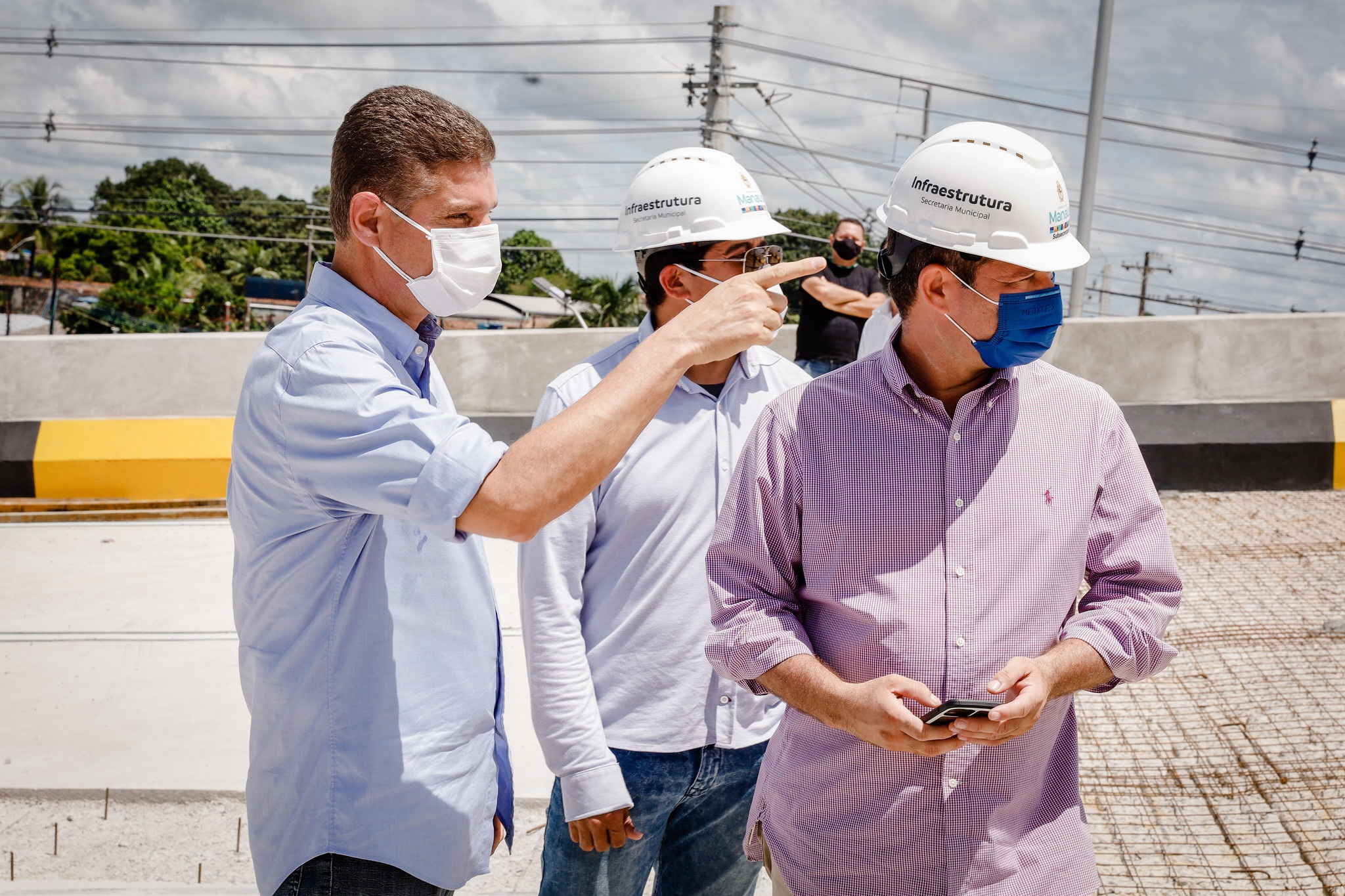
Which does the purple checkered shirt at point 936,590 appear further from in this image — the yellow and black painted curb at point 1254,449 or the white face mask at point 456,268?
the yellow and black painted curb at point 1254,449

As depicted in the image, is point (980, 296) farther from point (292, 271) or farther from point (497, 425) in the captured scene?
point (292, 271)

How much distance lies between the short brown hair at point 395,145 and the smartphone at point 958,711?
1343 millimetres

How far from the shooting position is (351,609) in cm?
174

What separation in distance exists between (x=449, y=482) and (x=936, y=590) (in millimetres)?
950

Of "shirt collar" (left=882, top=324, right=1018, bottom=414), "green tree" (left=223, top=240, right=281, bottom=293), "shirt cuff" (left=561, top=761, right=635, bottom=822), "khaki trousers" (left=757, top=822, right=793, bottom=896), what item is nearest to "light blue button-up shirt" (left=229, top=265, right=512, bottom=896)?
"shirt cuff" (left=561, top=761, right=635, bottom=822)

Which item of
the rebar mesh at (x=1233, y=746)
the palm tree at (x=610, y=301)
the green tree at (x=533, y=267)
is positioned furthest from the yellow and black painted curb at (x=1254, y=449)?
the green tree at (x=533, y=267)

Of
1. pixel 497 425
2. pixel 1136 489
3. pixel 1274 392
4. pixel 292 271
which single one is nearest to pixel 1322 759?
pixel 1136 489

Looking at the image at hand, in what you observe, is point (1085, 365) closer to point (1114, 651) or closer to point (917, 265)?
point (917, 265)

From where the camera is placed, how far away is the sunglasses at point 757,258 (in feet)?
8.66

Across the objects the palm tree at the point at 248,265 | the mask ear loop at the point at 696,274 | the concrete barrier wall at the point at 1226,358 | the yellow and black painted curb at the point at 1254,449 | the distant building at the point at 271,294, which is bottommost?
the distant building at the point at 271,294

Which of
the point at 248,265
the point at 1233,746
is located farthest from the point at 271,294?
the point at 1233,746

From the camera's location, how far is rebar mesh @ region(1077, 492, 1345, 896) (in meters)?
3.50

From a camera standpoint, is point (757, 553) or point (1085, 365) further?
point (1085, 365)

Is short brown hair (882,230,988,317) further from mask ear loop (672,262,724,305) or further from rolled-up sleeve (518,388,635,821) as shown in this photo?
rolled-up sleeve (518,388,635,821)
